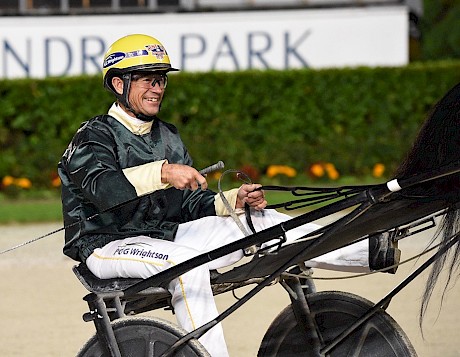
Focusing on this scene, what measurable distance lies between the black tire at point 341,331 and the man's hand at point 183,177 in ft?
2.53

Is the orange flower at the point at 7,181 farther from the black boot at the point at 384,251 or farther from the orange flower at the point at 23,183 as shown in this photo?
the black boot at the point at 384,251

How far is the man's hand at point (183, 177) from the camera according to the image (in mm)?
4199

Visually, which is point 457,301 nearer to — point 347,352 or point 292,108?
point 347,352

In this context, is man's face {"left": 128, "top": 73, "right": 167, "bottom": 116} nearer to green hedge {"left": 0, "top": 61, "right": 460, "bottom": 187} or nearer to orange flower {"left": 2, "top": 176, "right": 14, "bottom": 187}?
orange flower {"left": 2, "top": 176, "right": 14, "bottom": 187}

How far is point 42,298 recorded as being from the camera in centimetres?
782

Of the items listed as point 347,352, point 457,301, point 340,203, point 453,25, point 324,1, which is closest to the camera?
point 340,203

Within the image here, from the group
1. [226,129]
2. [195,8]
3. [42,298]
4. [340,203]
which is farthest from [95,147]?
[195,8]

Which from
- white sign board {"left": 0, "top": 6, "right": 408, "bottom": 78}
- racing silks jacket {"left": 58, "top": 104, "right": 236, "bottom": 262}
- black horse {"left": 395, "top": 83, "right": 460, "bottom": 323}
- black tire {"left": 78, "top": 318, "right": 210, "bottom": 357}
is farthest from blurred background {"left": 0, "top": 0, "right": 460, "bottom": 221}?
black horse {"left": 395, "top": 83, "right": 460, "bottom": 323}

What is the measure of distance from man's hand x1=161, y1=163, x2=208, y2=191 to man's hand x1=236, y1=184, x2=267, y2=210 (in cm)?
34

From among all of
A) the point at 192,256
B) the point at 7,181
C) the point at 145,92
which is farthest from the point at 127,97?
the point at 7,181

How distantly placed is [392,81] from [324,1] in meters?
1.78

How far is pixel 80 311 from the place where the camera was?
735cm

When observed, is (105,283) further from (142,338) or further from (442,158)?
(442,158)

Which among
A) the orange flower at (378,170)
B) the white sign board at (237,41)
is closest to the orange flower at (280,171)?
the orange flower at (378,170)
